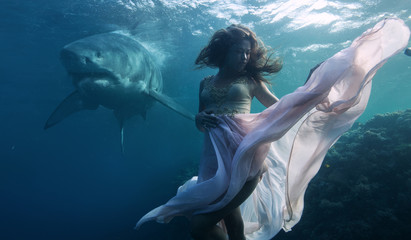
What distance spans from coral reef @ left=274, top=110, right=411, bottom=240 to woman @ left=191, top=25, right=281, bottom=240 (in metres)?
4.07

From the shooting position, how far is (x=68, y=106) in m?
11.0

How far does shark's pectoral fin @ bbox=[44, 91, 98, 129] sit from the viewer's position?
10.7m

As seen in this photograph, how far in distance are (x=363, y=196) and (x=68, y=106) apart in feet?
40.6

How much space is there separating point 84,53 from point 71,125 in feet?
132

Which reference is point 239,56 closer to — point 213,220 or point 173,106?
point 213,220

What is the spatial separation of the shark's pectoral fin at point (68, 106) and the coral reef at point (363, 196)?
1008 centimetres

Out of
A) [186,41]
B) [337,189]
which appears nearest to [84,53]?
[337,189]

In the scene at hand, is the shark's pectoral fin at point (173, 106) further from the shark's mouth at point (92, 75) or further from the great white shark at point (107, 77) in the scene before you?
the shark's mouth at point (92, 75)


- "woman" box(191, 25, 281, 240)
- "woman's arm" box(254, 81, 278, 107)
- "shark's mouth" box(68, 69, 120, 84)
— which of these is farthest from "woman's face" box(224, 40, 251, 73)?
"shark's mouth" box(68, 69, 120, 84)

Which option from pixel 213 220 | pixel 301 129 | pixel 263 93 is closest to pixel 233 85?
pixel 263 93

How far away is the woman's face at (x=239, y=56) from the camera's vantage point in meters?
2.34

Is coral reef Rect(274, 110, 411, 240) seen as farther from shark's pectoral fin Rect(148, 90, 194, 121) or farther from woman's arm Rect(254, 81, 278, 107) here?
shark's pectoral fin Rect(148, 90, 194, 121)

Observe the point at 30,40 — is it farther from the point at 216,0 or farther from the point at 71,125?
the point at 71,125

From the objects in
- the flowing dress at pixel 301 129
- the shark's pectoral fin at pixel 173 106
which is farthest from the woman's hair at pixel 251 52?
the shark's pectoral fin at pixel 173 106
